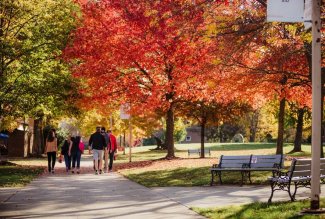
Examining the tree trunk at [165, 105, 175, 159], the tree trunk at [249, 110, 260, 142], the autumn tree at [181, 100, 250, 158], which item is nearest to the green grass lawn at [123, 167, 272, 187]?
the tree trunk at [165, 105, 175, 159]

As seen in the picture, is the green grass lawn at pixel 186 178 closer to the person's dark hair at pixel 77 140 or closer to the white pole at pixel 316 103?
the person's dark hair at pixel 77 140

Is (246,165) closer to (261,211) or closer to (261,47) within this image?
(261,47)

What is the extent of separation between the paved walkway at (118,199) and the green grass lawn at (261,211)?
0.41 metres

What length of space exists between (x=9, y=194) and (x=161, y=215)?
19.2ft

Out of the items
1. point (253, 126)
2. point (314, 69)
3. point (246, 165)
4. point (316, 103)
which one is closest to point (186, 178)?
point (246, 165)

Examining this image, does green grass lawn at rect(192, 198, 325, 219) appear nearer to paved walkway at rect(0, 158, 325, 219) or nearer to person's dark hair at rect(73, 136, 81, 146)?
paved walkway at rect(0, 158, 325, 219)

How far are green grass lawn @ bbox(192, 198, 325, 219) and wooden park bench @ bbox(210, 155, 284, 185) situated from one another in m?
4.50

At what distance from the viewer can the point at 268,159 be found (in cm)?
1638

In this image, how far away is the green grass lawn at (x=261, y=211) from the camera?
976 centimetres

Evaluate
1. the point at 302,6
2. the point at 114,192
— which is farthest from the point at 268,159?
the point at 302,6

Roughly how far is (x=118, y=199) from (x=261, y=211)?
4044 mm

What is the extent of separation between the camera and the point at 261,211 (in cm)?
1038

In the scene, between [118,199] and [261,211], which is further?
[118,199]

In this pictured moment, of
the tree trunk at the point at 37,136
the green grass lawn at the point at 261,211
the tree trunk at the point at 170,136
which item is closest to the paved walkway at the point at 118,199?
the green grass lawn at the point at 261,211
